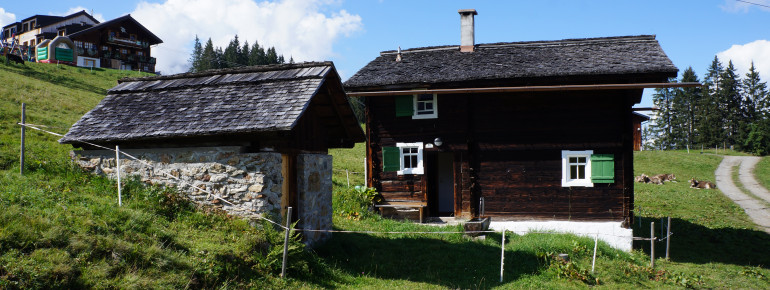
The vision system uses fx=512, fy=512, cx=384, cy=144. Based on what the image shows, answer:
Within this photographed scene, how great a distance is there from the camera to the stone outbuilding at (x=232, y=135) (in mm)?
9102

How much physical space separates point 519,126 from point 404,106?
3624mm

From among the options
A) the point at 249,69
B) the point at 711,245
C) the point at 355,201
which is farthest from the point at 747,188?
the point at 249,69

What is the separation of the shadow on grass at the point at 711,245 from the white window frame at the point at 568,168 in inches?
89.6

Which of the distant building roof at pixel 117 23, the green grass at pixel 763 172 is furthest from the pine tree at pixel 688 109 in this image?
the distant building roof at pixel 117 23

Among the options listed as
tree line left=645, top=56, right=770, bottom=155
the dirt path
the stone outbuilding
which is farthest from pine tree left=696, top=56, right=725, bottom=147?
the stone outbuilding

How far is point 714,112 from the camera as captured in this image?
2256 inches

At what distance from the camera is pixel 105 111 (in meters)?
10.7

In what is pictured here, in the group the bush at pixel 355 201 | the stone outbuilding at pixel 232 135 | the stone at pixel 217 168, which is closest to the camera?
the stone outbuilding at pixel 232 135

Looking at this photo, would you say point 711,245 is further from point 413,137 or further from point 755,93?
point 755,93

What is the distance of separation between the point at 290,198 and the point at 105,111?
439 cm

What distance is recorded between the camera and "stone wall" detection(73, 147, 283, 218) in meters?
9.05

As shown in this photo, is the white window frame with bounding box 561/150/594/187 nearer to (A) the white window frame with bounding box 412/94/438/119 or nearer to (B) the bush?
(A) the white window frame with bounding box 412/94/438/119

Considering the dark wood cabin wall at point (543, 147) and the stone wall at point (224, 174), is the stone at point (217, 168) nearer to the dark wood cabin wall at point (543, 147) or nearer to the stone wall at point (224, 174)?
the stone wall at point (224, 174)

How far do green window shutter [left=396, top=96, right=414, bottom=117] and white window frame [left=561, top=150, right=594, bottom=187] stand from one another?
4.80 m
